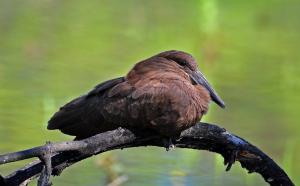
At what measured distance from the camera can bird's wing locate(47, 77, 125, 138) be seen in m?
4.48

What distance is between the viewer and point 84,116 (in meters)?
4.50

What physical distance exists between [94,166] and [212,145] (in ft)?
6.64

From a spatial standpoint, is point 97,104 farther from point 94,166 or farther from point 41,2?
point 41,2

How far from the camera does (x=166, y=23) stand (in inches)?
430

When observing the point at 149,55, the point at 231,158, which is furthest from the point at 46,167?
the point at 149,55

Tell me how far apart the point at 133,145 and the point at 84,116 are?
0.21 meters

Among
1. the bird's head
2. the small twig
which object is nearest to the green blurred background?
the bird's head

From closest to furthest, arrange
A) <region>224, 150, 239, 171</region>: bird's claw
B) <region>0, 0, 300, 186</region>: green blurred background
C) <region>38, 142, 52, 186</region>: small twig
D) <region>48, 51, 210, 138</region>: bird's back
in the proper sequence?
<region>38, 142, 52, 186</region>: small twig < <region>48, 51, 210, 138</region>: bird's back < <region>224, 150, 239, 171</region>: bird's claw < <region>0, 0, 300, 186</region>: green blurred background

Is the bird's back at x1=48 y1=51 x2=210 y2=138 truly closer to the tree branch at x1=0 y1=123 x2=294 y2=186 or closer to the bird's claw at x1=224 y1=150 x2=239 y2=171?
the tree branch at x1=0 y1=123 x2=294 y2=186

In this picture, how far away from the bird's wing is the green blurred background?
5.34 feet

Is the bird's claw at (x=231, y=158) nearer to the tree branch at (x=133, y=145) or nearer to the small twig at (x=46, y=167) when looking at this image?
the tree branch at (x=133, y=145)

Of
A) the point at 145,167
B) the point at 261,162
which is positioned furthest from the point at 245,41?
the point at 261,162

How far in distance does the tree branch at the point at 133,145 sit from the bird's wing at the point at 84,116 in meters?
0.18

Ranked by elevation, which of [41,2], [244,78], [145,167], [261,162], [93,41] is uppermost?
[41,2]
